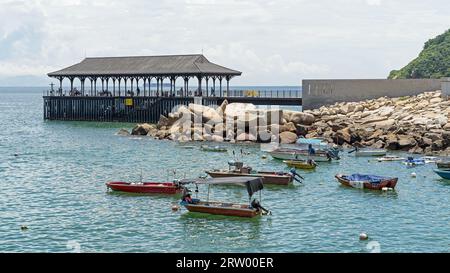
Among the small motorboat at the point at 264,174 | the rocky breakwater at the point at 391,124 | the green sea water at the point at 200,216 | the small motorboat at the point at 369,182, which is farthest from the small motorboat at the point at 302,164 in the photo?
the rocky breakwater at the point at 391,124

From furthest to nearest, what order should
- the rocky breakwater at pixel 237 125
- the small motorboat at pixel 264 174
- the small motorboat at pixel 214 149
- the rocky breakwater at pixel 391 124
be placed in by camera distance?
the rocky breakwater at pixel 237 125
the small motorboat at pixel 214 149
the rocky breakwater at pixel 391 124
the small motorboat at pixel 264 174

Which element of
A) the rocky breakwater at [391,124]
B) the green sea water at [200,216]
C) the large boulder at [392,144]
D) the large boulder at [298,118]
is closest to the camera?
the green sea water at [200,216]

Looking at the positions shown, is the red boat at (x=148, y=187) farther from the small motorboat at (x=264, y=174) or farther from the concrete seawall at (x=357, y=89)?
the concrete seawall at (x=357, y=89)

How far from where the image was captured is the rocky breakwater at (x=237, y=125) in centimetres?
7429

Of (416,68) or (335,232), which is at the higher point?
(416,68)

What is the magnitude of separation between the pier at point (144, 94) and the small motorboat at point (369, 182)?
1812 inches

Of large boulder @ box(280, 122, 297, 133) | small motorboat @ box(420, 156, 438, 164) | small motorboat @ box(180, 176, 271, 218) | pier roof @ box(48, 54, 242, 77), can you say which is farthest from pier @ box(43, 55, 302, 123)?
small motorboat @ box(180, 176, 271, 218)

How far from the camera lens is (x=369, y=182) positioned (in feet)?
147

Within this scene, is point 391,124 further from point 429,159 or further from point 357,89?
point 357,89

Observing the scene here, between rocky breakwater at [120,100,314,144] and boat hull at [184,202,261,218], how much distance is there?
36.2 m
